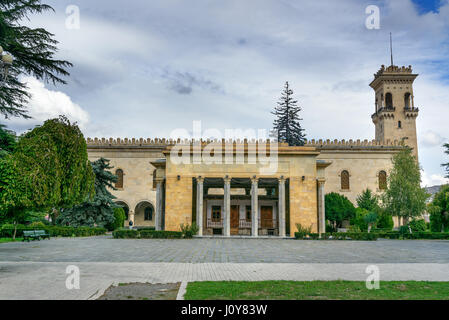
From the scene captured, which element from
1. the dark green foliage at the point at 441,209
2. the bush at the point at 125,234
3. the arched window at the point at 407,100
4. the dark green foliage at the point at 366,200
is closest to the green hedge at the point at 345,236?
the dark green foliage at the point at 441,209

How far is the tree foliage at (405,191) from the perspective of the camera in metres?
32.2

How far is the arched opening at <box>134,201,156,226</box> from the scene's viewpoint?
157ft

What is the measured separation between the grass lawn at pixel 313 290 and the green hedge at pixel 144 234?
57.3ft

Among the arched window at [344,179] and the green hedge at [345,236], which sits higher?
the arched window at [344,179]

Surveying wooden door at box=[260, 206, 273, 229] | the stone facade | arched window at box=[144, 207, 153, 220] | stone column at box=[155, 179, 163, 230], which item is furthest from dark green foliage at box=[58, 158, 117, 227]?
arched window at box=[144, 207, 153, 220]

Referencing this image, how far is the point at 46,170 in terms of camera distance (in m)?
10.3

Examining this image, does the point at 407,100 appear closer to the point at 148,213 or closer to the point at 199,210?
the point at 148,213

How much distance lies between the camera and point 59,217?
31.4 meters

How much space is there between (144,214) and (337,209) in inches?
953

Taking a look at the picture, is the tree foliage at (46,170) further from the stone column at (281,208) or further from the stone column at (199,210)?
the stone column at (281,208)

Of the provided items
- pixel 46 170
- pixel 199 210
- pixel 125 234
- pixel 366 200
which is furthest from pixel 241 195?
pixel 46 170

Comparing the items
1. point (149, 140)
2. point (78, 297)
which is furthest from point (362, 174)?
point (78, 297)

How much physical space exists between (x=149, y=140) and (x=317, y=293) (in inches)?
1662

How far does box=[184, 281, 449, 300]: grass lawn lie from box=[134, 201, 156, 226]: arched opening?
40.7m
